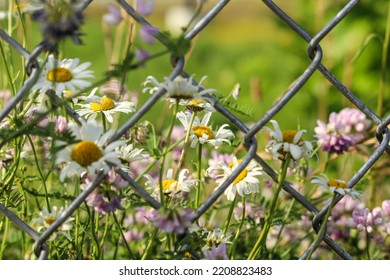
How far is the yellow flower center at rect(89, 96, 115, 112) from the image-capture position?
3.23 ft

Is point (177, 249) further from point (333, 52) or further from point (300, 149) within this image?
point (333, 52)

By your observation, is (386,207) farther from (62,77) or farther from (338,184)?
(62,77)

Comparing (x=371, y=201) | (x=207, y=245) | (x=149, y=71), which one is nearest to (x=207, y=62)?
(x=149, y=71)

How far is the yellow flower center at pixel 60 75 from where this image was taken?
803mm

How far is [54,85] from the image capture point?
79cm

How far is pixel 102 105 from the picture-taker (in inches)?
38.9

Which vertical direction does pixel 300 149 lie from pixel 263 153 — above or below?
below

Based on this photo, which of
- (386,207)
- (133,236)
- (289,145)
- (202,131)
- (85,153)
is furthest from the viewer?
(133,236)

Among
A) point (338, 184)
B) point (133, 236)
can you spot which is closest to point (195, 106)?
point (338, 184)

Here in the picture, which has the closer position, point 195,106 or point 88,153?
point 88,153

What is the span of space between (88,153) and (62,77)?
0.10 m

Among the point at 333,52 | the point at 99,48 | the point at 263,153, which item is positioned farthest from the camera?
the point at 99,48

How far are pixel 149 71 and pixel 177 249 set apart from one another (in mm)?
3797

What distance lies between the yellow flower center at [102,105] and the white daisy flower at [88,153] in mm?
186
